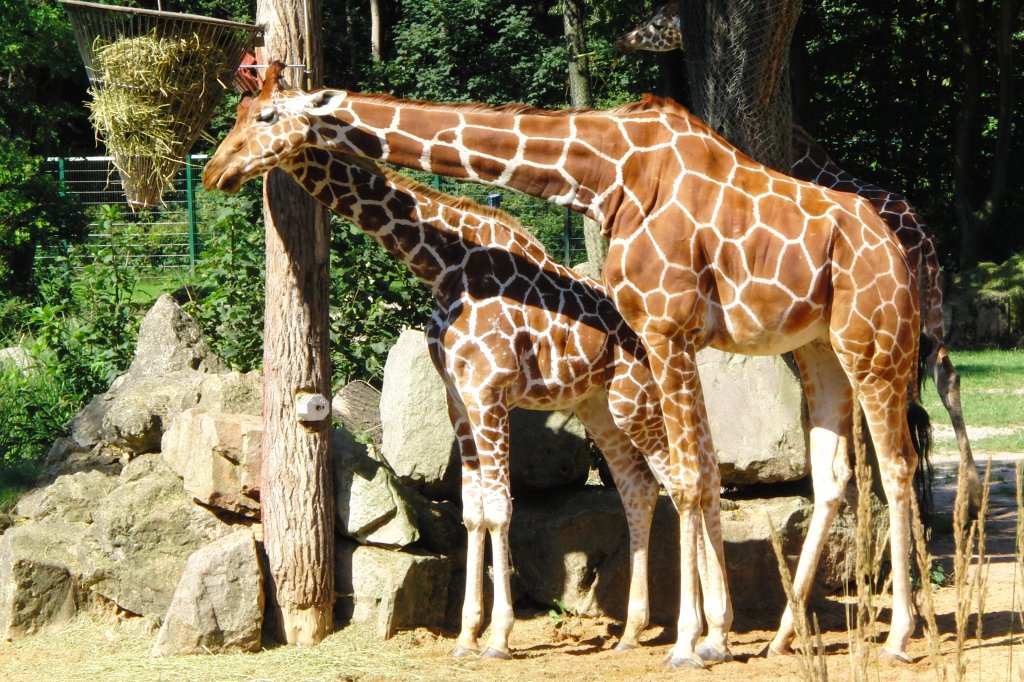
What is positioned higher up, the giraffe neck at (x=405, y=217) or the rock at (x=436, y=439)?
the giraffe neck at (x=405, y=217)

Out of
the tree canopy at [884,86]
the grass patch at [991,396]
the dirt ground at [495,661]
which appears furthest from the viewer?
the tree canopy at [884,86]

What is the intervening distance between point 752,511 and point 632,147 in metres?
2.36

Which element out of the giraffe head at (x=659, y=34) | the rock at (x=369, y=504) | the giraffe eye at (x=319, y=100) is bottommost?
the rock at (x=369, y=504)

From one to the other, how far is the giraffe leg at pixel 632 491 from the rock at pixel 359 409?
5.46 feet

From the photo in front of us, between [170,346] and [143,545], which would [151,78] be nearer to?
[143,545]

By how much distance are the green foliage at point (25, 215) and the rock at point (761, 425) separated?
28.2 feet

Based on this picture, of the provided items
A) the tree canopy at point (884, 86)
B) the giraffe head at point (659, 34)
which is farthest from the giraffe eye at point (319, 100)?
the tree canopy at point (884, 86)

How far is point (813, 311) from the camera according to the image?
5621 millimetres

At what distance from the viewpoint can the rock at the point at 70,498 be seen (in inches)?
282

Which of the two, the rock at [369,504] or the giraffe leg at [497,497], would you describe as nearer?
the giraffe leg at [497,497]

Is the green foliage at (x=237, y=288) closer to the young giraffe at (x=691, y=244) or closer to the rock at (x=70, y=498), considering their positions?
the rock at (x=70, y=498)

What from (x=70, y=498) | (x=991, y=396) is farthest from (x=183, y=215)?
(x=991, y=396)

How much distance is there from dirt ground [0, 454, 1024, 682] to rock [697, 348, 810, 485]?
840 mm

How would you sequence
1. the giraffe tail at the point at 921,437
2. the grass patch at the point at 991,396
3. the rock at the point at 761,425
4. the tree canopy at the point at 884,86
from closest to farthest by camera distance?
the rock at the point at 761,425
the giraffe tail at the point at 921,437
the grass patch at the point at 991,396
the tree canopy at the point at 884,86
